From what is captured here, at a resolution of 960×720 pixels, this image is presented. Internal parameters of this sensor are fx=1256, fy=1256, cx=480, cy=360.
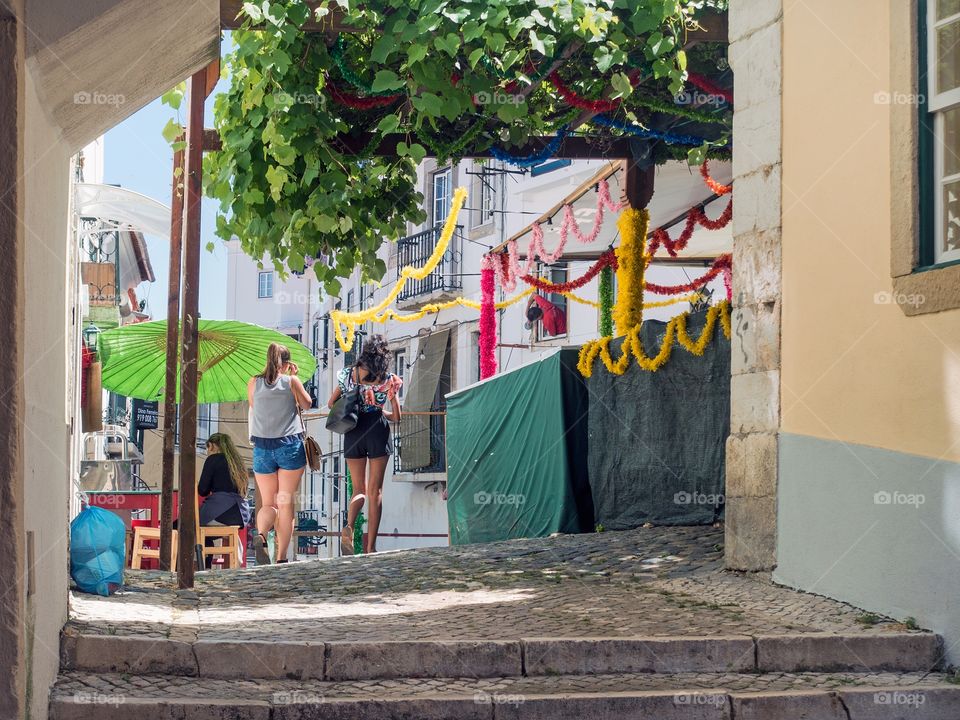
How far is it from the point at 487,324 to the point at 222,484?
443 centimetres

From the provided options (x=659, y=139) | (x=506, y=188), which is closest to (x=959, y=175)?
(x=659, y=139)

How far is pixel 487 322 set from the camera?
15297 mm

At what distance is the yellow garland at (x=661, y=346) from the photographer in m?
9.61

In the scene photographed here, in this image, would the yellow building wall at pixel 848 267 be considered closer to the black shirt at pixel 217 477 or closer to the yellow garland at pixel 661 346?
the yellow garland at pixel 661 346

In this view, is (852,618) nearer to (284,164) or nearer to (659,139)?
(284,164)

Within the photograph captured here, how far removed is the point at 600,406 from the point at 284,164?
3.99m

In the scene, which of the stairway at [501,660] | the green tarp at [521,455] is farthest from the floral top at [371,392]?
the stairway at [501,660]

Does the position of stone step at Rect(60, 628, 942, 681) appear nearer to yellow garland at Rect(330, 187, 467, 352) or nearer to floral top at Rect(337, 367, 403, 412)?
floral top at Rect(337, 367, 403, 412)

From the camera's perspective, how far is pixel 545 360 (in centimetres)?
1184

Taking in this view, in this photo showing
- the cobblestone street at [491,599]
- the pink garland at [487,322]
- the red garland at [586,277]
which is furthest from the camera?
the pink garland at [487,322]

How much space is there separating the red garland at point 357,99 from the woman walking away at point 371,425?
2.39 meters

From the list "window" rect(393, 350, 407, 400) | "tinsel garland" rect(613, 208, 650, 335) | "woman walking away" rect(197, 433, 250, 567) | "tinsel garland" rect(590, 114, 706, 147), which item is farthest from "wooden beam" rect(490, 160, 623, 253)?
"window" rect(393, 350, 407, 400)

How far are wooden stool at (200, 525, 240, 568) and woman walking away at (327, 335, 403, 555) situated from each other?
56.8 inches

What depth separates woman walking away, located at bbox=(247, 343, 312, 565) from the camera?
33.4 feet
